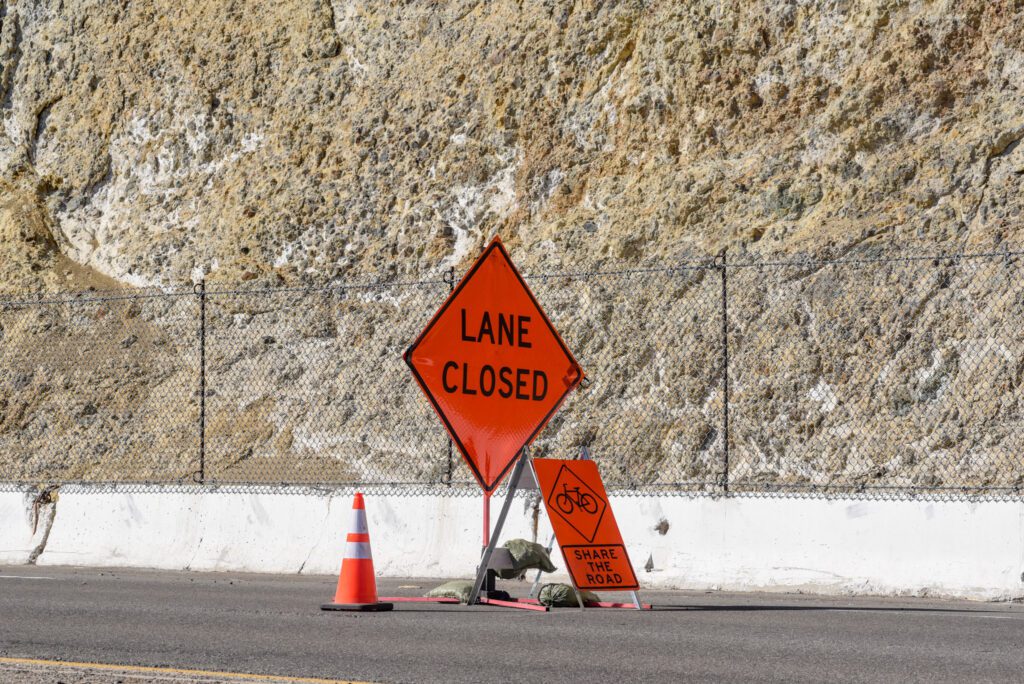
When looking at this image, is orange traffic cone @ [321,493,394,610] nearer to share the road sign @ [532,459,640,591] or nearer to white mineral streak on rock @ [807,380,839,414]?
share the road sign @ [532,459,640,591]

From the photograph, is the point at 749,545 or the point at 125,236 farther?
the point at 125,236

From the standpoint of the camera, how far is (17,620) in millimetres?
8594

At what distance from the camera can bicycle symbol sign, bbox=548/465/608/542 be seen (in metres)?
9.57

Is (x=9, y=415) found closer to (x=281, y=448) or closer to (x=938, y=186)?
(x=281, y=448)

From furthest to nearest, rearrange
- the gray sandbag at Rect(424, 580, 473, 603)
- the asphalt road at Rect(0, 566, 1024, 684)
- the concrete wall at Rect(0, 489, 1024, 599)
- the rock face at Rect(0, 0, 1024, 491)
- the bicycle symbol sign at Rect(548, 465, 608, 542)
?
the rock face at Rect(0, 0, 1024, 491) < the concrete wall at Rect(0, 489, 1024, 599) < the gray sandbag at Rect(424, 580, 473, 603) < the bicycle symbol sign at Rect(548, 465, 608, 542) < the asphalt road at Rect(0, 566, 1024, 684)

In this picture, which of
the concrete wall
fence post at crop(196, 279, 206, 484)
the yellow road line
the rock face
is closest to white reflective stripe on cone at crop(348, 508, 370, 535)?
the concrete wall

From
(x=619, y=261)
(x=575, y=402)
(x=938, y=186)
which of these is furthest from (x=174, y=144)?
(x=938, y=186)

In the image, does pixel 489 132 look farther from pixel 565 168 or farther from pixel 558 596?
pixel 558 596

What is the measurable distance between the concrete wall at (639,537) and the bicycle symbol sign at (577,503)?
6.37ft

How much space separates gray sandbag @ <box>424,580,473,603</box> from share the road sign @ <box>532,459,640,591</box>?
0.91 metres

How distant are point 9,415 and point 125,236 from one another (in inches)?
192

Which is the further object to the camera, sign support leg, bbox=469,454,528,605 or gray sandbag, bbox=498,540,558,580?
gray sandbag, bbox=498,540,558,580

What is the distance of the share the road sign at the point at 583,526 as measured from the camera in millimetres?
9461

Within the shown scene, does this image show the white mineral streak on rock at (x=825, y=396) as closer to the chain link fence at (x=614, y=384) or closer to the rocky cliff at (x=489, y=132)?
the chain link fence at (x=614, y=384)
